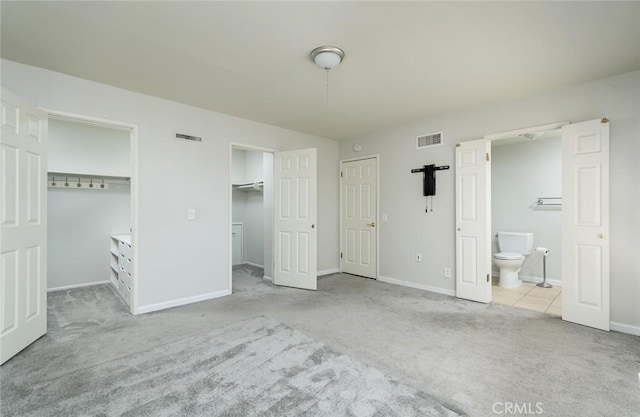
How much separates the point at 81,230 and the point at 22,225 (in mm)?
2426

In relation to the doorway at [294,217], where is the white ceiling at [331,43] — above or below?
above

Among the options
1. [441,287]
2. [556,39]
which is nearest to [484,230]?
[441,287]

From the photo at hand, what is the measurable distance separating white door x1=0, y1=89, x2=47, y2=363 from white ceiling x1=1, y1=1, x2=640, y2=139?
0.64 metres

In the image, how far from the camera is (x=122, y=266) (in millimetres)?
3977

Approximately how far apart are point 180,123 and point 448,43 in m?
3.06

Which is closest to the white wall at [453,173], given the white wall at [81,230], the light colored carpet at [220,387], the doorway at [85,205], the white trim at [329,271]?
the white trim at [329,271]

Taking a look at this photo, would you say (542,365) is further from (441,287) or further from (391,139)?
(391,139)

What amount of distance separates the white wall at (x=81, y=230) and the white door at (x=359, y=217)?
3.75 m

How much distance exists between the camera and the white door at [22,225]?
2285mm

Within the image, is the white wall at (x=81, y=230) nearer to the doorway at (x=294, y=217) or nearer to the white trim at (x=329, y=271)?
the doorway at (x=294, y=217)

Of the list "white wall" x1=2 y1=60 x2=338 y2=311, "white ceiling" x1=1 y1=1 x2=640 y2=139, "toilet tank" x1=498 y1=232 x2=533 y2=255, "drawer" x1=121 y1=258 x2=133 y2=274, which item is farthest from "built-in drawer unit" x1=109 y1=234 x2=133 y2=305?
"toilet tank" x1=498 y1=232 x2=533 y2=255

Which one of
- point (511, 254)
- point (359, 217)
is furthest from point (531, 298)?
point (359, 217)

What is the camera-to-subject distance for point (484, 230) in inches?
147

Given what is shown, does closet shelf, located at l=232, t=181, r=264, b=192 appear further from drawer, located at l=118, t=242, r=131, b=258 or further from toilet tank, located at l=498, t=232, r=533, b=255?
toilet tank, located at l=498, t=232, r=533, b=255
